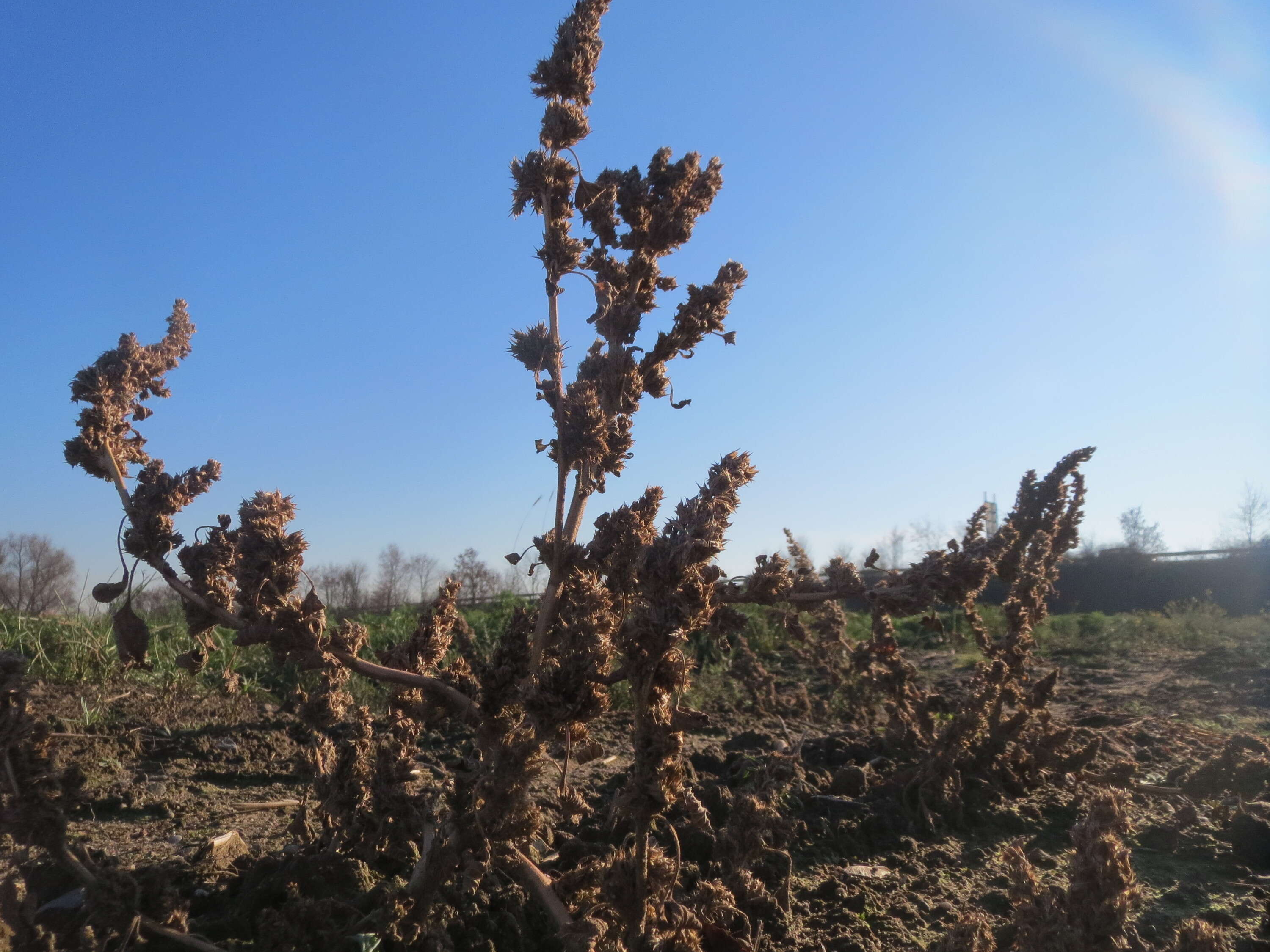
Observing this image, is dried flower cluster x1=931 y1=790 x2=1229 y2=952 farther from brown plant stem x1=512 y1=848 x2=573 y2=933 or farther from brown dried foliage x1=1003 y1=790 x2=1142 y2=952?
brown plant stem x1=512 y1=848 x2=573 y2=933

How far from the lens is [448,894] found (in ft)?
7.49

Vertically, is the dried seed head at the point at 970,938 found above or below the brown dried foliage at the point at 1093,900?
below

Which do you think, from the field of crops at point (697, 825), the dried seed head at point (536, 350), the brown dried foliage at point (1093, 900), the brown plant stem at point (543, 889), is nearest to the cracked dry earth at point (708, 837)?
the field of crops at point (697, 825)

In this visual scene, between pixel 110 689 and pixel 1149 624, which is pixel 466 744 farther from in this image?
pixel 1149 624

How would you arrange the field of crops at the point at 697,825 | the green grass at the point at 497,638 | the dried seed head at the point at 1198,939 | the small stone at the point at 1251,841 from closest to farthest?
1. the dried seed head at the point at 1198,939
2. the field of crops at the point at 697,825
3. the small stone at the point at 1251,841
4. the green grass at the point at 497,638

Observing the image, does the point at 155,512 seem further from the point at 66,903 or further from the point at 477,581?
the point at 477,581

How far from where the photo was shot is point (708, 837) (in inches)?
127

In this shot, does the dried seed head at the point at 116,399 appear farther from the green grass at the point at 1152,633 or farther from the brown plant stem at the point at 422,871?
the green grass at the point at 1152,633

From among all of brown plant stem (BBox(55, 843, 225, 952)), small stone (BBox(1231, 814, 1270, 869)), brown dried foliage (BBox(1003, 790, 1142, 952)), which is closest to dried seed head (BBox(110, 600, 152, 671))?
brown plant stem (BBox(55, 843, 225, 952))

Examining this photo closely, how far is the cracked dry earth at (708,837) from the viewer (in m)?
2.57

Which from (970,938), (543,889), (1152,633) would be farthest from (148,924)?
(1152,633)

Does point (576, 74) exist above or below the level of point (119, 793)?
above

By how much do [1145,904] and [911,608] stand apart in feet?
5.68

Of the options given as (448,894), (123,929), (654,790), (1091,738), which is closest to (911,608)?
(654,790)
